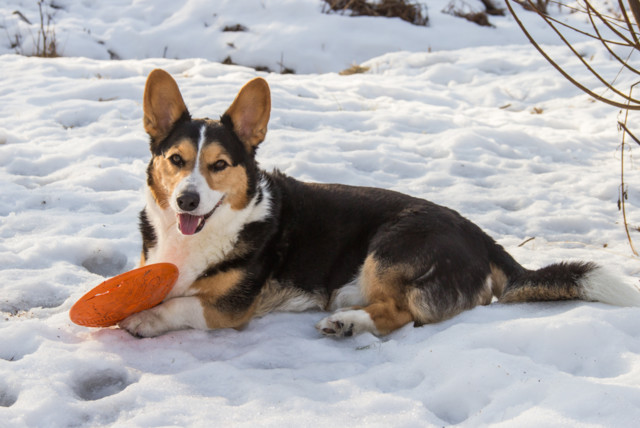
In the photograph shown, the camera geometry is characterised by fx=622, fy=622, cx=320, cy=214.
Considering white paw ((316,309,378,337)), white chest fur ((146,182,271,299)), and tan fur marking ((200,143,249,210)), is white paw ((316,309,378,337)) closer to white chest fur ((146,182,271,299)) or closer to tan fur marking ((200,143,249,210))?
white chest fur ((146,182,271,299))

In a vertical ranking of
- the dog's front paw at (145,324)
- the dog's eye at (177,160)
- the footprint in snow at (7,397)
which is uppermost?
the dog's eye at (177,160)

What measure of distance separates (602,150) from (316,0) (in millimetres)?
6249

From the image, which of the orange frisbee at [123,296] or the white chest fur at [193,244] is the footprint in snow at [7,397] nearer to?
the orange frisbee at [123,296]

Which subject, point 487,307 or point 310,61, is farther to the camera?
point 310,61

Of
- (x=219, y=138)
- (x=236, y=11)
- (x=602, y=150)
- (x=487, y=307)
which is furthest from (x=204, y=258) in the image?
(x=236, y=11)

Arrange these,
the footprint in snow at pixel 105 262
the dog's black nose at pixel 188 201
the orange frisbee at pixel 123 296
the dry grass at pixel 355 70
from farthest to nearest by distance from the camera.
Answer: the dry grass at pixel 355 70 < the footprint in snow at pixel 105 262 < the dog's black nose at pixel 188 201 < the orange frisbee at pixel 123 296

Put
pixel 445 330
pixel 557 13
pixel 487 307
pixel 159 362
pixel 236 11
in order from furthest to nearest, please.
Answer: pixel 557 13 < pixel 236 11 < pixel 487 307 < pixel 445 330 < pixel 159 362

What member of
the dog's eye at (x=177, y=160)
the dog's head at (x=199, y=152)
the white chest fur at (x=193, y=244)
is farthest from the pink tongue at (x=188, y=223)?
the dog's eye at (x=177, y=160)

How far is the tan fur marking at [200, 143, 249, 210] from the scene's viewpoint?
3.25 m

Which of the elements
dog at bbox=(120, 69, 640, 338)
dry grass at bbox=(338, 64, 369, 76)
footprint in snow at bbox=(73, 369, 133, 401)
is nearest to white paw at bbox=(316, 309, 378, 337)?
dog at bbox=(120, 69, 640, 338)

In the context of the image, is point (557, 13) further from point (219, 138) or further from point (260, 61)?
point (219, 138)

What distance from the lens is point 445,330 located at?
121 inches

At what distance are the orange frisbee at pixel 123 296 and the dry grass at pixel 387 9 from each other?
8.66 m

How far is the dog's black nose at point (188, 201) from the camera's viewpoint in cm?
301
